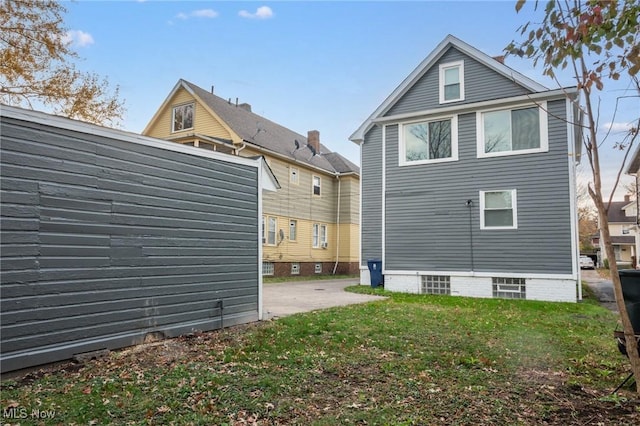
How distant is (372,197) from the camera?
14203 millimetres

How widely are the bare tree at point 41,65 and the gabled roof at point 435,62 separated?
419 inches

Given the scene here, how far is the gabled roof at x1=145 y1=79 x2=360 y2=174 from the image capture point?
18.7 m

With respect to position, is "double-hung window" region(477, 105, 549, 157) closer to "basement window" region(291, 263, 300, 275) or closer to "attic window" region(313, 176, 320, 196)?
"basement window" region(291, 263, 300, 275)

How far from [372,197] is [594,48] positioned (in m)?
11.1

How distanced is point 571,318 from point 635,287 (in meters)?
4.84

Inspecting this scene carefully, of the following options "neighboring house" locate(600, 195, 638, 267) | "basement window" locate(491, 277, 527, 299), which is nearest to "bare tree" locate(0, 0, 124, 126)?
"basement window" locate(491, 277, 527, 299)

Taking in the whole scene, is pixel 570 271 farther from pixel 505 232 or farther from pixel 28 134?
pixel 28 134

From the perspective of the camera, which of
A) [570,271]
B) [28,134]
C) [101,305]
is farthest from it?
[570,271]

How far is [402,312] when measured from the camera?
8.50m

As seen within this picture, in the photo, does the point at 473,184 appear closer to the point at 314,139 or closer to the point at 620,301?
the point at 620,301

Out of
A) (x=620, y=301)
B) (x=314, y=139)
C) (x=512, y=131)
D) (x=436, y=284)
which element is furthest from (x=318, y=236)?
(x=620, y=301)

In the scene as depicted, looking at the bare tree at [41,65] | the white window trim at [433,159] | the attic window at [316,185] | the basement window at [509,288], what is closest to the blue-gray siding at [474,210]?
the white window trim at [433,159]

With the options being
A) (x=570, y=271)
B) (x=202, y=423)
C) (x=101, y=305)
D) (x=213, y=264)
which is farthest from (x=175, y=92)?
(x=202, y=423)

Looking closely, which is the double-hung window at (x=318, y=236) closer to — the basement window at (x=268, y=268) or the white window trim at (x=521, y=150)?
the basement window at (x=268, y=268)
